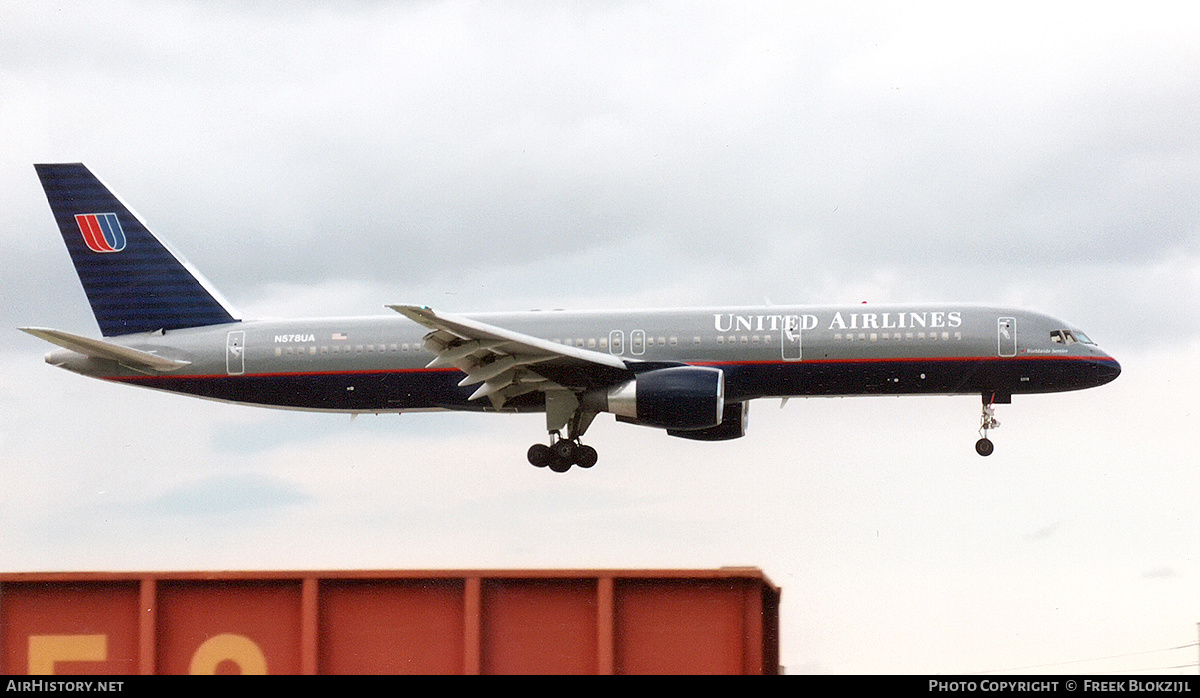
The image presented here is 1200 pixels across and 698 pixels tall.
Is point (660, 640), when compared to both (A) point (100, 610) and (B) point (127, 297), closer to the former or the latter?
(A) point (100, 610)

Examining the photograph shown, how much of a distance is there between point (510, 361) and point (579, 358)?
178 cm

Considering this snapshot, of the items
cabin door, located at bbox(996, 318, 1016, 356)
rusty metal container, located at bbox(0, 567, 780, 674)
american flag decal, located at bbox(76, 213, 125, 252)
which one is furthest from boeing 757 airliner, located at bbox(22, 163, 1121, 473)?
rusty metal container, located at bbox(0, 567, 780, 674)

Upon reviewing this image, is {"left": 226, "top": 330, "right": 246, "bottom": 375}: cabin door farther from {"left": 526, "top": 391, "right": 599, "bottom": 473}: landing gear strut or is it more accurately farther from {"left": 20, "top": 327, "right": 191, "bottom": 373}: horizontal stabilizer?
{"left": 526, "top": 391, "right": 599, "bottom": 473}: landing gear strut

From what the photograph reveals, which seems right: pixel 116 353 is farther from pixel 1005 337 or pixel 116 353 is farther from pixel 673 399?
pixel 1005 337

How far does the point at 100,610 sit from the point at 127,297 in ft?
82.6

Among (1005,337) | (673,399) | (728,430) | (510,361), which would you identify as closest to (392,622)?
(673,399)

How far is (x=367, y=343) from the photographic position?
116 ft

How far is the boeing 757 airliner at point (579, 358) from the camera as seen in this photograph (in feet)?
105

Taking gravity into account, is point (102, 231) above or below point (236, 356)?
above

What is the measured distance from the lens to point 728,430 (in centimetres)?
3656

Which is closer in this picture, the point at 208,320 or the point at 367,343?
the point at 367,343

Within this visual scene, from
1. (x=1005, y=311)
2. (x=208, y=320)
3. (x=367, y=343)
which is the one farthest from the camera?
(x=208, y=320)
